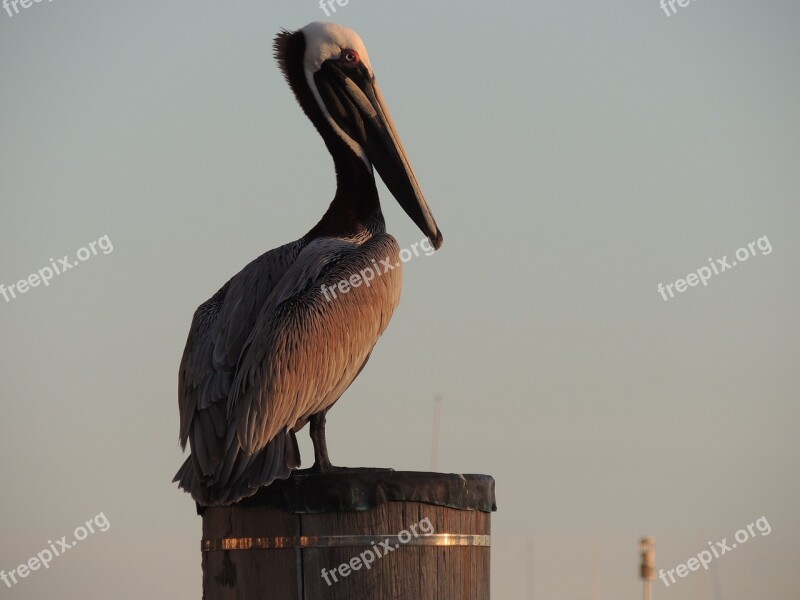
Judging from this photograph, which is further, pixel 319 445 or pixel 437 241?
pixel 437 241

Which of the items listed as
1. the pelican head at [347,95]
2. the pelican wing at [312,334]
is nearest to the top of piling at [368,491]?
the pelican wing at [312,334]

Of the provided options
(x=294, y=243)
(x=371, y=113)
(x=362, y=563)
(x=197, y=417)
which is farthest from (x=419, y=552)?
(x=371, y=113)

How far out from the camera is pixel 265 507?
19.9ft

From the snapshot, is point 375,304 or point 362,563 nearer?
point 362,563

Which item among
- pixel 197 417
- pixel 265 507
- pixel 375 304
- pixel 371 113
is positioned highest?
pixel 371 113

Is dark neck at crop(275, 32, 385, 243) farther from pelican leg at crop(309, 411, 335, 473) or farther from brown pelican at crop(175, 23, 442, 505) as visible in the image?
pelican leg at crop(309, 411, 335, 473)

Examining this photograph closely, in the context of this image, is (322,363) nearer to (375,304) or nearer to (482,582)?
(375,304)

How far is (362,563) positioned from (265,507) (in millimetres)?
516

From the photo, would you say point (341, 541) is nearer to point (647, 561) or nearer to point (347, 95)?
point (347, 95)

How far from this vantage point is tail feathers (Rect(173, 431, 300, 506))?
6.29 metres

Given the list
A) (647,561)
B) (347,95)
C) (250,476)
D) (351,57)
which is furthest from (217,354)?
(647,561)

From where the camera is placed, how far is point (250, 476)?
6344 millimetres

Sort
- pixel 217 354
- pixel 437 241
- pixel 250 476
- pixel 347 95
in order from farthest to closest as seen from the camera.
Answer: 1. pixel 347 95
2. pixel 437 241
3. pixel 217 354
4. pixel 250 476

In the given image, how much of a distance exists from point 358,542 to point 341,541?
0.23 ft
